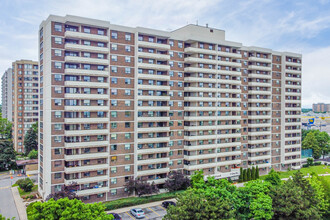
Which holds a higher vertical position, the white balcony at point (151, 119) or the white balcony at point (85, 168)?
the white balcony at point (151, 119)

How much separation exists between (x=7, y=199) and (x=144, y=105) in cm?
3232

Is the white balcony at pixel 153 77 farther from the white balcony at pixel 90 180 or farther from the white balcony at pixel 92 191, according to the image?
the white balcony at pixel 92 191

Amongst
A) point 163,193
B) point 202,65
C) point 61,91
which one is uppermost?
point 202,65

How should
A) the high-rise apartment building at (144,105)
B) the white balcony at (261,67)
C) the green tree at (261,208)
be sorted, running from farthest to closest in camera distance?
the white balcony at (261,67) → the high-rise apartment building at (144,105) → the green tree at (261,208)

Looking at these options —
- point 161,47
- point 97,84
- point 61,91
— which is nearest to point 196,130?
point 161,47

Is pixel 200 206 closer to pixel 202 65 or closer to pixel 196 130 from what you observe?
pixel 196 130

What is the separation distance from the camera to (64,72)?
44906 millimetres

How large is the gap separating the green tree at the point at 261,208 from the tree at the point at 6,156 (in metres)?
64.6

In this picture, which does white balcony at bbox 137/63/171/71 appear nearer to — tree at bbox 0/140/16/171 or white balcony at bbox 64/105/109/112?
white balcony at bbox 64/105/109/112

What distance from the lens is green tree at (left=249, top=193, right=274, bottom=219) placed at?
36000 mm

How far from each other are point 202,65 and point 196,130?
1507cm

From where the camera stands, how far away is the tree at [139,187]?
47.8 metres

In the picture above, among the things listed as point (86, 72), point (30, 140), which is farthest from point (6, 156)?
point (86, 72)

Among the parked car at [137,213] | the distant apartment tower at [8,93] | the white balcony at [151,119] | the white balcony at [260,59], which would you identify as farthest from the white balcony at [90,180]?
the distant apartment tower at [8,93]
